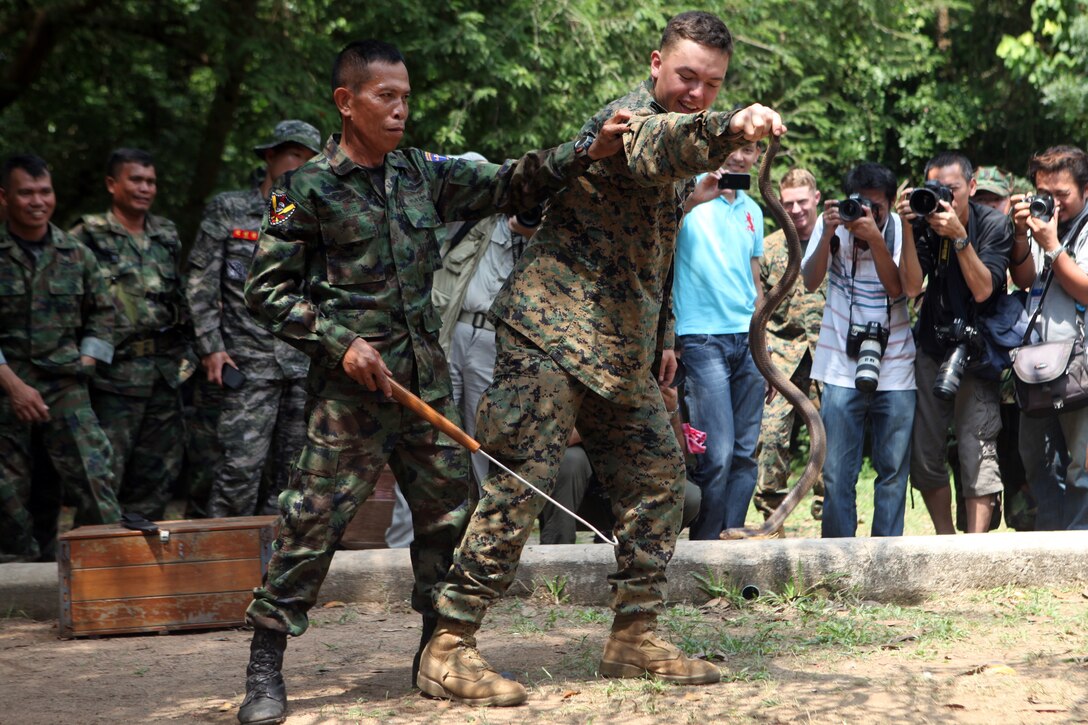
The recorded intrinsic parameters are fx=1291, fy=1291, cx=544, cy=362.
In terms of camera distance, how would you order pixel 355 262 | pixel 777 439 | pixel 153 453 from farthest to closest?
pixel 777 439 → pixel 153 453 → pixel 355 262

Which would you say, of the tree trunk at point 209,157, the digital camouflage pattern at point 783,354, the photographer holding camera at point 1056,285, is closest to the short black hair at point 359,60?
the photographer holding camera at point 1056,285

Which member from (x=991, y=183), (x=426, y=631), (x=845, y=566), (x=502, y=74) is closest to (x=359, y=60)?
(x=426, y=631)

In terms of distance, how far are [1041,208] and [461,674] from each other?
12.5 feet

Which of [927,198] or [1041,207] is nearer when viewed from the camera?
[927,198]

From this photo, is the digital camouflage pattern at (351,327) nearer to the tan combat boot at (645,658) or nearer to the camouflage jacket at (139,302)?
the tan combat boot at (645,658)

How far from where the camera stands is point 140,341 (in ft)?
24.1

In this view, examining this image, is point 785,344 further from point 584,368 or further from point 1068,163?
point 584,368

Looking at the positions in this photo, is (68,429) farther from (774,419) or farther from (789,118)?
(789,118)

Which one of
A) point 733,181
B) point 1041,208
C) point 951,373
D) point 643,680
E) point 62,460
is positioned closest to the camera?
point 643,680

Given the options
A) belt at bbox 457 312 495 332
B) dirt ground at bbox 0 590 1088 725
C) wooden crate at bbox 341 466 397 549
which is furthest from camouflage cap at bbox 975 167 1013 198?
wooden crate at bbox 341 466 397 549

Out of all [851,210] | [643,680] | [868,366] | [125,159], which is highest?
[125,159]

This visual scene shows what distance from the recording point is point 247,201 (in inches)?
286

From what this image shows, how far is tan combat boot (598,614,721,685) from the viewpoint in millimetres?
4477

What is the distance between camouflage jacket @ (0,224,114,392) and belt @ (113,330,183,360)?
311 millimetres
